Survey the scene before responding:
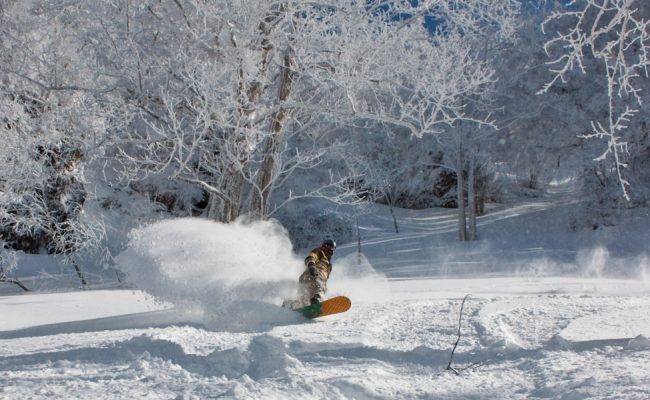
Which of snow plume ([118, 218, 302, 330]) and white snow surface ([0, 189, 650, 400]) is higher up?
snow plume ([118, 218, 302, 330])

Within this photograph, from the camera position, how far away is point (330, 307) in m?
7.60

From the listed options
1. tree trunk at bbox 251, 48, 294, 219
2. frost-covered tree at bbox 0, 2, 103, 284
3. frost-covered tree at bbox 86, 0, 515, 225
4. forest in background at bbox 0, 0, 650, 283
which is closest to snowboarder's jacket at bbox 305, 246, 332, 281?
forest in background at bbox 0, 0, 650, 283

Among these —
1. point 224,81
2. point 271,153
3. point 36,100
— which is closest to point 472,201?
point 271,153

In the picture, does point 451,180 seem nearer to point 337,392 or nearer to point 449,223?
point 449,223

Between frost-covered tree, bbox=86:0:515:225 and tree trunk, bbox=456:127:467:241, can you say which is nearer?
frost-covered tree, bbox=86:0:515:225

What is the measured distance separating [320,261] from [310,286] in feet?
1.48

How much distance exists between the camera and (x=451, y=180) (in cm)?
3556

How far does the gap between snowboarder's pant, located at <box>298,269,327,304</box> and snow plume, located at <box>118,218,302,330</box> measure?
302 millimetres

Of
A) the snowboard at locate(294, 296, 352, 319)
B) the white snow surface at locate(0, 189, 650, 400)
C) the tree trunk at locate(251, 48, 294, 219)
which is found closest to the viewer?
the white snow surface at locate(0, 189, 650, 400)

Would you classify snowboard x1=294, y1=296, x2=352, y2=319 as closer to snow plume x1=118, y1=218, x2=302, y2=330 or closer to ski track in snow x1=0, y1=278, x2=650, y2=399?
ski track in snow x1=0, y1=278, x2=650, y2=399

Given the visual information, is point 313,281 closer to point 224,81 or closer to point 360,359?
point 360,359

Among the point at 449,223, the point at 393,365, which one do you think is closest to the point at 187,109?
the point at 393,365

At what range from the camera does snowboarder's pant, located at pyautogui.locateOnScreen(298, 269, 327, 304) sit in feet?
27.0

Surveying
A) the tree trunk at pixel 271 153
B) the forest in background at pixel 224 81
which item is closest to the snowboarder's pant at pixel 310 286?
the forest in background at pixel 224 81
